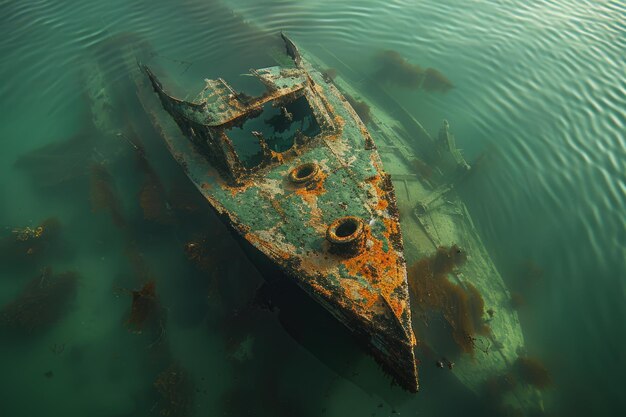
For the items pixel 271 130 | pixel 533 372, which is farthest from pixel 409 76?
pixel 533 372

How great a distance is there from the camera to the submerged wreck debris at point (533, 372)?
606 centimetres

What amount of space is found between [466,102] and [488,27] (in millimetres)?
5369

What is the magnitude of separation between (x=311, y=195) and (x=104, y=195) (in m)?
6.28

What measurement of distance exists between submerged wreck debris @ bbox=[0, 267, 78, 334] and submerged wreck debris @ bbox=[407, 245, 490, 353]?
24.8ft

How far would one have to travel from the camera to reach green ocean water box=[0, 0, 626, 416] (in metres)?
6.25

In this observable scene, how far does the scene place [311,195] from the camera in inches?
263

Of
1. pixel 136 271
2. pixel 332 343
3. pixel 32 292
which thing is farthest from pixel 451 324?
pixel 32 292

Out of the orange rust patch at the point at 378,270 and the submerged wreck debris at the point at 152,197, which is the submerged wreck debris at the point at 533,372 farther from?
the submerged wreck debris at the point at 152,197

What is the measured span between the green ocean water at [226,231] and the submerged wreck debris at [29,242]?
6 cm

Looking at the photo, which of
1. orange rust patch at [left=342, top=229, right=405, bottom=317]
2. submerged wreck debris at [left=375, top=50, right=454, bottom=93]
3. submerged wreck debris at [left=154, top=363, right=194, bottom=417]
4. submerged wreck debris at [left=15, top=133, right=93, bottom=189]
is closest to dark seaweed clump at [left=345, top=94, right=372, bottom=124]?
submerged wreck debris at [left=375, top=50, right=454, bottom=93]

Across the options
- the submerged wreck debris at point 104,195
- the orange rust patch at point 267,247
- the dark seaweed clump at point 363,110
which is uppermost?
the orange rust patch at point 267,247

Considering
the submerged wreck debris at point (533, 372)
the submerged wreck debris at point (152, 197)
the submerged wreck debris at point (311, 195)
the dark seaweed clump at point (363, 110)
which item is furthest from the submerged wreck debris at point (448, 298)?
the submerged wreck debris at point (152, 197)

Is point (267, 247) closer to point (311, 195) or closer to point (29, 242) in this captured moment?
point (311, 195)

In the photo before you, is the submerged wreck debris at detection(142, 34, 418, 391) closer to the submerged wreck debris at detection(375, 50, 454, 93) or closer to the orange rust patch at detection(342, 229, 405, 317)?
the orange rust patch at detection(342, 229, 405, 317)
